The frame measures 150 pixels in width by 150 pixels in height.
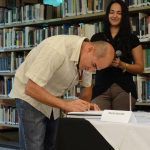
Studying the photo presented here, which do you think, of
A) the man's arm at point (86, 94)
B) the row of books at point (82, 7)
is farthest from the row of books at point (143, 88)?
the man's arm at point (86, 94)

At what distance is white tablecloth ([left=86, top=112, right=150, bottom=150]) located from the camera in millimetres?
1055

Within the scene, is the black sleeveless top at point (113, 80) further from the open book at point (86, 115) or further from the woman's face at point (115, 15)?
the open book at point (86, 115)

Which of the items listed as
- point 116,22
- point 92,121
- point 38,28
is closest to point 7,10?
point 38,28

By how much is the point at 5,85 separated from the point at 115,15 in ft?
8.42

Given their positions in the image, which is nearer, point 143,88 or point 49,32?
point 143,88

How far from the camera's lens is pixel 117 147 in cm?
112

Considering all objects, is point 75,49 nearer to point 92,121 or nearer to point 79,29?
point 92,121

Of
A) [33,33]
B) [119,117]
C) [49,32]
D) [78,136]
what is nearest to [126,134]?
[119,117]

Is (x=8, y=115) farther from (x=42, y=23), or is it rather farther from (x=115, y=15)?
(x=115, y=15)

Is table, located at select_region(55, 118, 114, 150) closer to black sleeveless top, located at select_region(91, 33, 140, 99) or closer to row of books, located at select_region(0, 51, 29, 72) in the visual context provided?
black sleeveless top, located at select_region(91, 33, 140, 99)

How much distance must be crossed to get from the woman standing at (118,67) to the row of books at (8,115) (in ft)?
7.74

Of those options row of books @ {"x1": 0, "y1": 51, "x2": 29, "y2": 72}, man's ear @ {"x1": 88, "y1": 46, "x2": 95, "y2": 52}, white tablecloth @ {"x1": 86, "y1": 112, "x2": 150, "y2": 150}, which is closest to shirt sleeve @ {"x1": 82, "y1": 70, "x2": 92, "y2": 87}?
man's ear @ {"x1": 88, "y1": 46, "x2": 95, "y2": 52}

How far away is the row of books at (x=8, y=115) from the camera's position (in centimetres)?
419

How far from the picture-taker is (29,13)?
13.3ft
